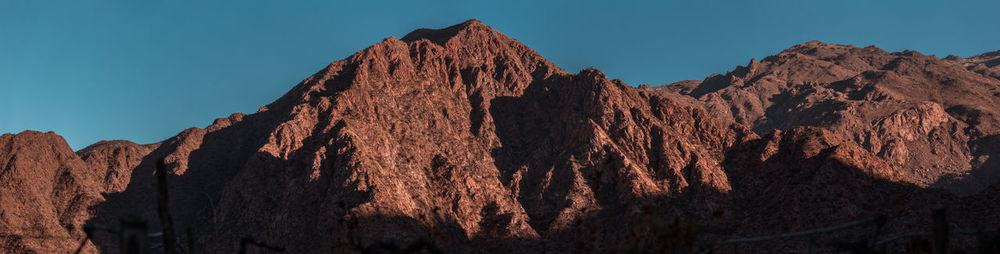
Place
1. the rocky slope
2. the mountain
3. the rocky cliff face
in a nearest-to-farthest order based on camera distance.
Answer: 1. the mountain
2. the rocky cliff face
3. the rocky slope

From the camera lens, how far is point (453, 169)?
8681 centimetres

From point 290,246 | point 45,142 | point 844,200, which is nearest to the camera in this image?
point 290,246

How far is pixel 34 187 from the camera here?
80875 mm

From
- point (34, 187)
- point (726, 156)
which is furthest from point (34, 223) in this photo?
point (726, 156)

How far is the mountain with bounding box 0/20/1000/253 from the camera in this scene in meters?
70.7

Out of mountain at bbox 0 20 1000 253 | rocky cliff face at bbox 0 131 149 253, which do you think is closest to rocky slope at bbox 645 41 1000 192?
mountain at bbox 0 20 1000 253

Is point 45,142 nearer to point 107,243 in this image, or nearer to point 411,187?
point 107,243

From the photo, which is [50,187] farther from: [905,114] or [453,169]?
[905,114]

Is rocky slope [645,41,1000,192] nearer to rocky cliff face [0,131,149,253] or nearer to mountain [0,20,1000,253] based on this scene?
mountain [0,20,1000,253]

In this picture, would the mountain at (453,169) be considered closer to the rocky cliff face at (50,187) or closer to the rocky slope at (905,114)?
the rocky cliff face at (50,187)

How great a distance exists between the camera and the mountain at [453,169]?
70688mm

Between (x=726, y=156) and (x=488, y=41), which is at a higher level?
(x=488, y=41)

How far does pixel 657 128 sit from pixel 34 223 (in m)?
89.1

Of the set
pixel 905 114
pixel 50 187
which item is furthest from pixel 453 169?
pixel 905 114
